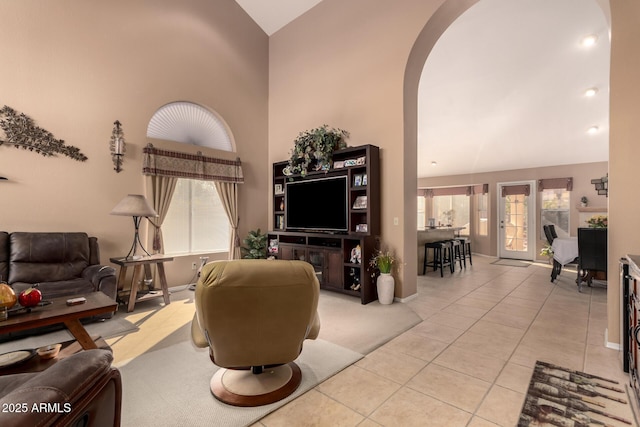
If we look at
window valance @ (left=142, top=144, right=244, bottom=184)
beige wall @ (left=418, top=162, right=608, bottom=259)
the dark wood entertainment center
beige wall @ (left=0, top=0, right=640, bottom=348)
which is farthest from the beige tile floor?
beige wall @ (left=418, top=162, right=608, bottom=259)

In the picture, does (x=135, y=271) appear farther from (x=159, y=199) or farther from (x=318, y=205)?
(x=318, y=205)

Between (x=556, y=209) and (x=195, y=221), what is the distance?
333 inches

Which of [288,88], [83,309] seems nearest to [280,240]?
[288,88]

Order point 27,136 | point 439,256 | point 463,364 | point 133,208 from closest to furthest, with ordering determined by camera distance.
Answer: point 463,364 < point 27,136 < point 133,208 < point 439,256

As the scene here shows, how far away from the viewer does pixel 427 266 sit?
6176 millimetres

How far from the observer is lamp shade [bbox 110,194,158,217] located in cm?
365

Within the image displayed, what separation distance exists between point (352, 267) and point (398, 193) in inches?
48.3

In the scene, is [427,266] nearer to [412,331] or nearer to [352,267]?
[352,267]

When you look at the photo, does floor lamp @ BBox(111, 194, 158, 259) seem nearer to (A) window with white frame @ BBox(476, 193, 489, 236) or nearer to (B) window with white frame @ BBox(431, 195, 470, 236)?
(B) window with white frame @ BBox(431, 195, 470, 236)

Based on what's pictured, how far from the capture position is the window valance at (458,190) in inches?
337

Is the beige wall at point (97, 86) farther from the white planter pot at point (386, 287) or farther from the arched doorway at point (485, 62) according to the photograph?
the arched doorway at point (485, 62)

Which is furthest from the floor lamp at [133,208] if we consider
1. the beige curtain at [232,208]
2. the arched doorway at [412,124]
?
the arched doorway at [412,124]

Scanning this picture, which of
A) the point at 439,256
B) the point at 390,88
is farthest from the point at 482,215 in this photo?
the point at 390,88

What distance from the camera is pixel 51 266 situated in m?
3.46
